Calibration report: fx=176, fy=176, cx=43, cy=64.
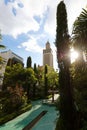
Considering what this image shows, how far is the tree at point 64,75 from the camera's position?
10289mm

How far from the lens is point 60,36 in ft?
39.4

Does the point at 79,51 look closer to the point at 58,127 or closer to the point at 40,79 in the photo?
the point at 58,127

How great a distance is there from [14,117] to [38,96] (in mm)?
22635

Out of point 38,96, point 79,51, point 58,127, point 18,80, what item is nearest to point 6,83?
point 18,80

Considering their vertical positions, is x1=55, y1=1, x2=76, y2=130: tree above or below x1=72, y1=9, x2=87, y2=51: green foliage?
below

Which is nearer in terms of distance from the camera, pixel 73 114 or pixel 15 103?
pixel 73 114

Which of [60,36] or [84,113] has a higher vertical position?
[60,36]

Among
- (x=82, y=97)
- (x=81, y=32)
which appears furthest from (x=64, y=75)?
(x=81, y=32)

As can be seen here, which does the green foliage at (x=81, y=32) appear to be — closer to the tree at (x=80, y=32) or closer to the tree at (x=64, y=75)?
the tree at (x=80, y=32)

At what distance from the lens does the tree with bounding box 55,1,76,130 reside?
33.8 ft

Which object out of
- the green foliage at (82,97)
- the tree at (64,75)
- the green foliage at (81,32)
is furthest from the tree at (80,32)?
the green foliage at (82,97)

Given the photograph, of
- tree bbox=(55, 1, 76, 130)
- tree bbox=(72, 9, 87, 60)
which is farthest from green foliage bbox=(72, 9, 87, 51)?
tree bbox=(55, 1, 76, 130)

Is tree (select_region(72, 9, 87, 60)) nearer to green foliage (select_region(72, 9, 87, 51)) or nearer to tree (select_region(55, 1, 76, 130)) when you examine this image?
green foliage (select_region(72, 9, 87, 51))

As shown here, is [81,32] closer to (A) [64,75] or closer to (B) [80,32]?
(B) [80,32]
